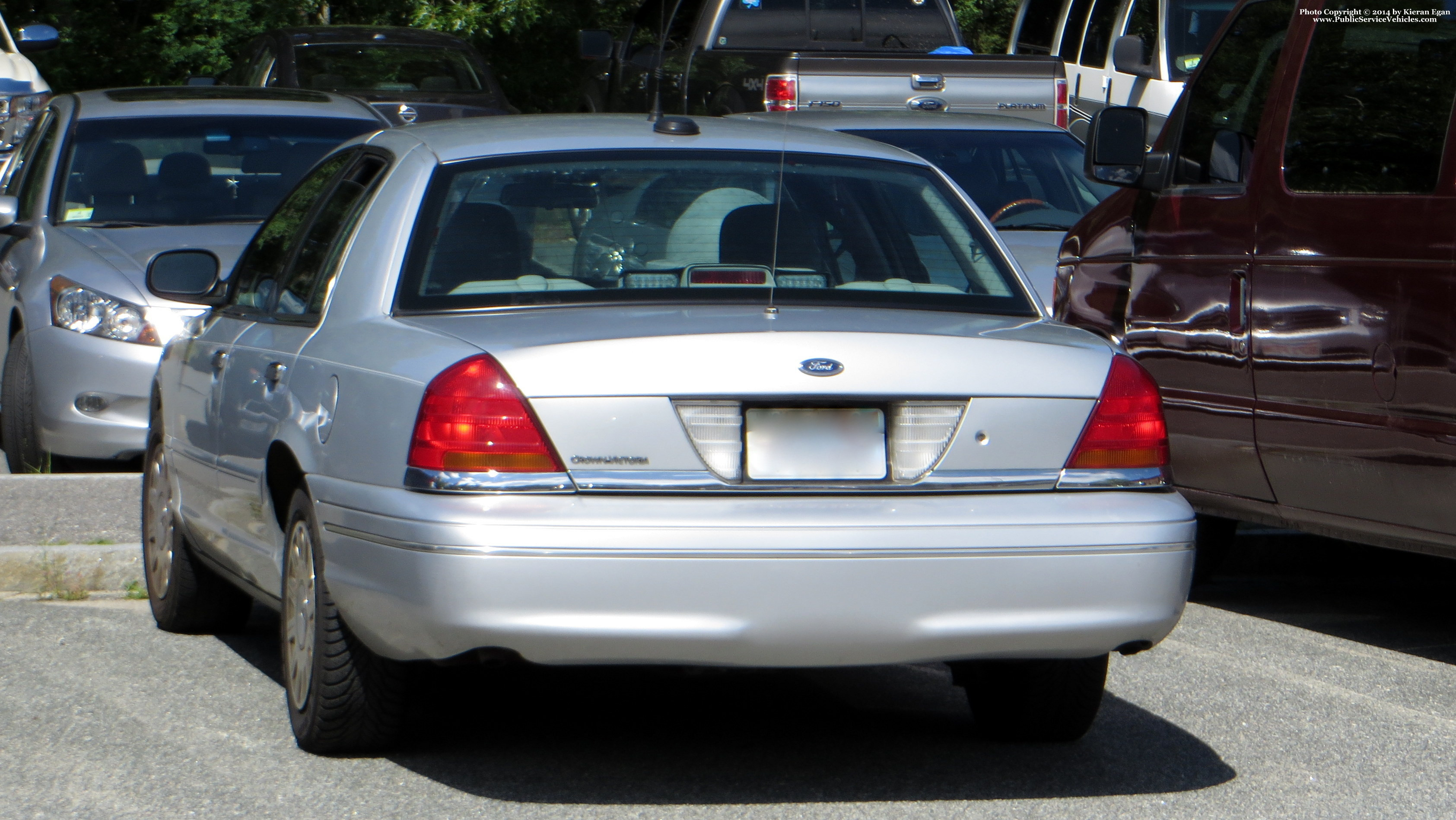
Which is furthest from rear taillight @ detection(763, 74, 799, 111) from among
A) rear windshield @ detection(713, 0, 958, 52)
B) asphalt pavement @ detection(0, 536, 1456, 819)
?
asphalt pavement @ detection(0, 536, 1456, 819)

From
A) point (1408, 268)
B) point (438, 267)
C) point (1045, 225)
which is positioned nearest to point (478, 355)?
point (438, 267)

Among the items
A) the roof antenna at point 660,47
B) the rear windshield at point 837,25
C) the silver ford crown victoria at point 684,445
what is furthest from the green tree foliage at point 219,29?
the silver ford crown victoria at point 684,445

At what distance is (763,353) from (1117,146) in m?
3.19

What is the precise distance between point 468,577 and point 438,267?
90 cm

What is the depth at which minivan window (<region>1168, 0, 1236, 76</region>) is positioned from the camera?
54.6 feet

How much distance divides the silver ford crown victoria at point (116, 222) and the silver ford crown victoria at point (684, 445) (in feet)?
10.9

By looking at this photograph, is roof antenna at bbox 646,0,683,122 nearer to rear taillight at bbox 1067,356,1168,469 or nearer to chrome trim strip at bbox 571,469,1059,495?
rear taillight at bbox 1067,356,1168,469

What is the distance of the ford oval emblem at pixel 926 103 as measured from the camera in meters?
12.3

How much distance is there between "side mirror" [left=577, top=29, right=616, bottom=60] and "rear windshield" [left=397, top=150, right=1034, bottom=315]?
11.7 m

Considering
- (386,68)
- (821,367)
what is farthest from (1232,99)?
(386,68)

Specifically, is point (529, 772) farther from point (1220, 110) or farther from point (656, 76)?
point (656, 76)

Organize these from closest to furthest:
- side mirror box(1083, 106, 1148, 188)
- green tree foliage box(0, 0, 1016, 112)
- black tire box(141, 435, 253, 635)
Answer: black tire box(141, 435, 253, 635), side mirror box(1083, 106, 1148, 188), green tree foliage box(0, 0, 1016, 112)

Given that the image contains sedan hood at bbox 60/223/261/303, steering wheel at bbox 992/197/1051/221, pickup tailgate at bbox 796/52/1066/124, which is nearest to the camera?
sedan hood at bbox 60/223/261/303

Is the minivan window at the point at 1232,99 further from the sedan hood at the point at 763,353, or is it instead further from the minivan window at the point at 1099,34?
the minivan window at the point at 1099,34
